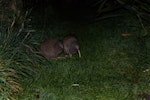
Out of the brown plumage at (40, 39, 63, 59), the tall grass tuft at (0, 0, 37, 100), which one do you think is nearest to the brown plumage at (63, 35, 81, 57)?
the brown plumage at (40, 39, 63, 59)

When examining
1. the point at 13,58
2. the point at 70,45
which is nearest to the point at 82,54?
the point at 70,45

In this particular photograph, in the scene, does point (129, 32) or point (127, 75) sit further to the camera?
point (129, 32)

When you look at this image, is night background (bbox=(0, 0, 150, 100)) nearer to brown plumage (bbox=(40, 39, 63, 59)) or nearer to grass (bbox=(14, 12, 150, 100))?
grass (bbox=(14, 12, 150, 100))

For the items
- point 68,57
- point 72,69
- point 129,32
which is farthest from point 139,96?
point 129,32

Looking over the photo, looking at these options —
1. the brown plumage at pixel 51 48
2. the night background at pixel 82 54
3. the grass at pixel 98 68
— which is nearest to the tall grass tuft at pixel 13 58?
the night background at pixel 82 54

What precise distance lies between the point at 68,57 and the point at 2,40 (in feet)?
5.51

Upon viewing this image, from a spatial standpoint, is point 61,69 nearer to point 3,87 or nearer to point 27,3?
point 3,87

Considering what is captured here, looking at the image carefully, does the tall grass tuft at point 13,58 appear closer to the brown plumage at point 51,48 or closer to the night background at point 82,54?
the night background at point 82,54

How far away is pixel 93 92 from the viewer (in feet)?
22.4

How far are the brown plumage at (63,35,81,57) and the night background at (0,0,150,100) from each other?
0.14 metres

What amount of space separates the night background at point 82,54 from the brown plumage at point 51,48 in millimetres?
101

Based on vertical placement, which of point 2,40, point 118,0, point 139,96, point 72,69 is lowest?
point 139,96

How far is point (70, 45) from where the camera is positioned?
26.5 ft

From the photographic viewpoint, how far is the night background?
264 inches
